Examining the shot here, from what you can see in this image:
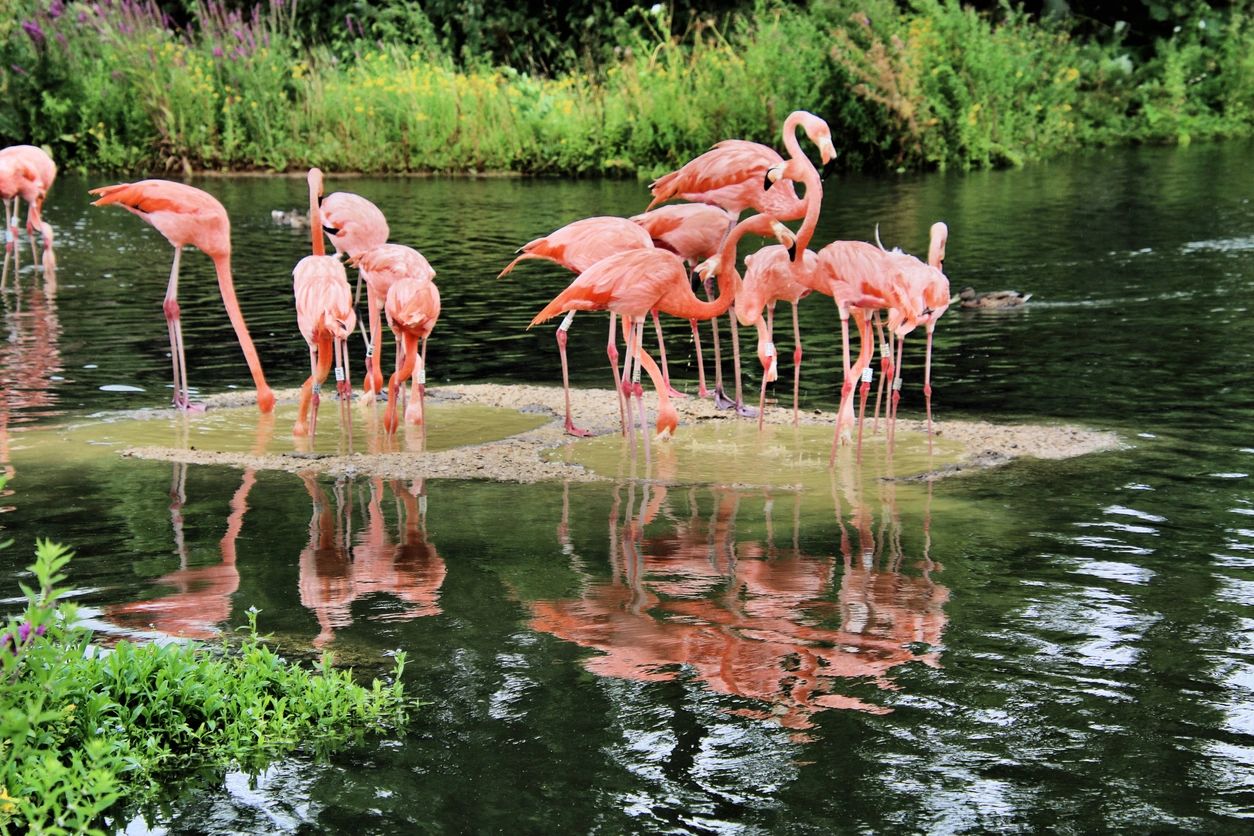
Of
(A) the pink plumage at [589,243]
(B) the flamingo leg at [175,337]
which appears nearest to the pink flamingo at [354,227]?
(B) the flamingo leg at [175,337]

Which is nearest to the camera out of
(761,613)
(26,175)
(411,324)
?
(761,613)

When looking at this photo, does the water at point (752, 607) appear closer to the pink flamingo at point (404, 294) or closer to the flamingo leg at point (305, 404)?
the flamingo leg at point (305, 404)

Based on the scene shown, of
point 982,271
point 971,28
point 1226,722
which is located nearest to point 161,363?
point 982,271

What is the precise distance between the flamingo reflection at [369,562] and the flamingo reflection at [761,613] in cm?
46

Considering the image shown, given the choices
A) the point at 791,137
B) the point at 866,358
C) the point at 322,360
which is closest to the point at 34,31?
the point at 322,360

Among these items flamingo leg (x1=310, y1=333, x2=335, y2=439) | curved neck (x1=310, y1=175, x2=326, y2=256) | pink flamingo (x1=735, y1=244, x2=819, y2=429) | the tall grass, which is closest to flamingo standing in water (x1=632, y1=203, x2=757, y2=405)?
pink flamingo (x1=735, y1=244, x2=819, y2=429)

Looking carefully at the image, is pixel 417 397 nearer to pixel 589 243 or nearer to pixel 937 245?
pixel 589 243

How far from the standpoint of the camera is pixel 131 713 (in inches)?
157

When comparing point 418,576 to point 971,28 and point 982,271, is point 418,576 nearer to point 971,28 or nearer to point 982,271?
point 982,271

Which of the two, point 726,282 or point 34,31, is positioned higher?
point 34,31

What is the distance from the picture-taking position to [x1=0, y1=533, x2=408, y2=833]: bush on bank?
351 centimetres

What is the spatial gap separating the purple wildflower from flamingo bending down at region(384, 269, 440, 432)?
1630cm

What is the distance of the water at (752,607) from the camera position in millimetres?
3732

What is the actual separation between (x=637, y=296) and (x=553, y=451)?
87 cm
